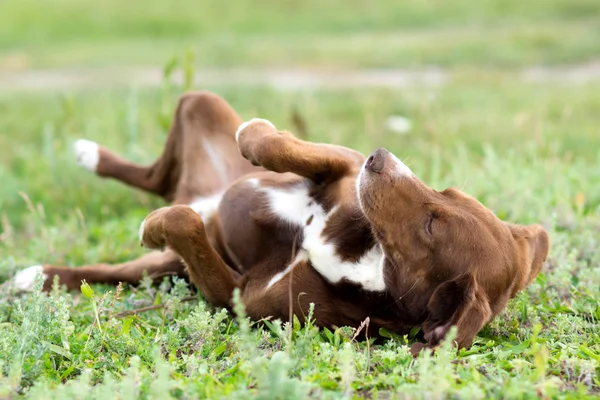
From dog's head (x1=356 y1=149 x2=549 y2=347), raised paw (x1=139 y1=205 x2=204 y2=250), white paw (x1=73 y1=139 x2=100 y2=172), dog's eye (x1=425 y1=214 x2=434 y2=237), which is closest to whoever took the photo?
dog's head (x1=356 y1=149 x2=549 y2=347)

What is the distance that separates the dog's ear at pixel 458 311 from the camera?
340 cm

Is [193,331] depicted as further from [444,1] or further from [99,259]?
[444,1]

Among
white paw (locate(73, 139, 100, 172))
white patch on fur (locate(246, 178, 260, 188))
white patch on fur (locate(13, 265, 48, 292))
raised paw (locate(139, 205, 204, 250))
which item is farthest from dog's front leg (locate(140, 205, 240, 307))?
white paw (locate(73, 139, 100, 172))

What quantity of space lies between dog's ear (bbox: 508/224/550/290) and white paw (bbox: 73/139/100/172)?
9.83 feet

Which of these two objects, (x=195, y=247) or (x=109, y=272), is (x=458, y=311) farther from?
(x=109, y=272)

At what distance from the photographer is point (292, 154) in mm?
4016

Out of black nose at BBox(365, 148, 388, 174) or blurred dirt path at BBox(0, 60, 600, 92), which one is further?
blurred dirt path at BBox(0, 60, 600, 92)

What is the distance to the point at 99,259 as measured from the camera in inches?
208

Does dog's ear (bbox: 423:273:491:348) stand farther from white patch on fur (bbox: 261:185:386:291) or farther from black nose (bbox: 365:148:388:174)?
black nose (bbox: 365:148:388:174)

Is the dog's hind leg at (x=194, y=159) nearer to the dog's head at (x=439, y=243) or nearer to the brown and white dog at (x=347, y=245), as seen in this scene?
the brown and white dog at (x=347, y=245)

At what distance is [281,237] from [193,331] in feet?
2.45

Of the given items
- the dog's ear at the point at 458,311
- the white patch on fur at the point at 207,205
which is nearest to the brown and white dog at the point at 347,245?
the dog's ear at the point at 458,311

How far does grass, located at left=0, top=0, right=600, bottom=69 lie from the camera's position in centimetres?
1698

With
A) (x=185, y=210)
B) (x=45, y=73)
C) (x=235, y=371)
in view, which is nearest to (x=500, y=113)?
(x=185, y=210)
